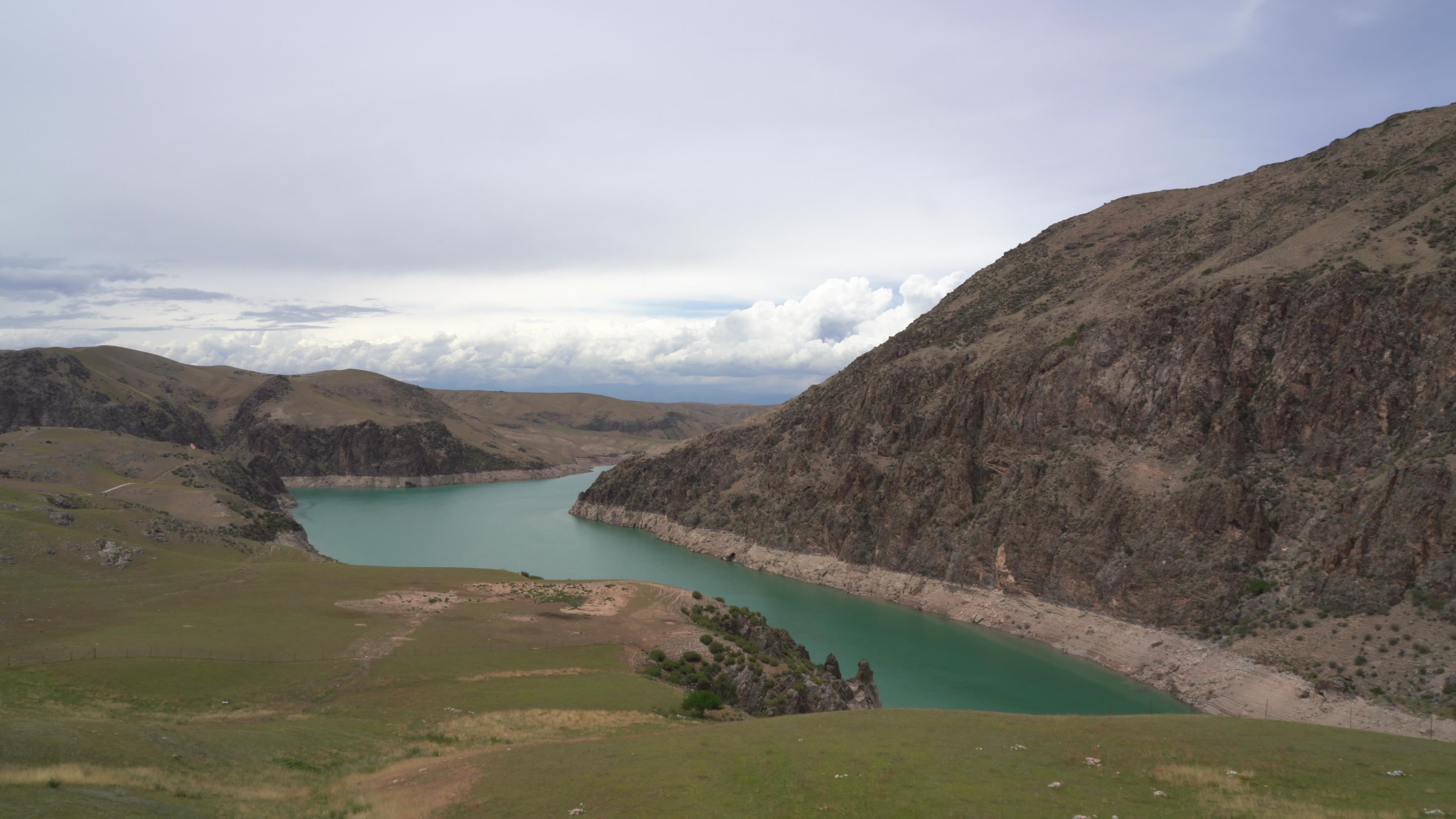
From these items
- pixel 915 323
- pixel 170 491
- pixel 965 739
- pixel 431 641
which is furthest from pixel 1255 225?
pixel 170 491

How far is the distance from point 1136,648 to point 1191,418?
1968cm

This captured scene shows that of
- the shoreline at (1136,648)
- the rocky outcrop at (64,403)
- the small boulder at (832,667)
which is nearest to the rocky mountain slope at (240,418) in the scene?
the rocky outcrop at (64,403)

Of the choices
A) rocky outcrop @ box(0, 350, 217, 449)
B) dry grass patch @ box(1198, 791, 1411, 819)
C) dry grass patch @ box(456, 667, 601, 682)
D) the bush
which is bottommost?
the bush

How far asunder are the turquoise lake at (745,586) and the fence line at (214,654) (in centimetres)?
2315

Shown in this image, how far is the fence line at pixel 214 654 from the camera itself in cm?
2766

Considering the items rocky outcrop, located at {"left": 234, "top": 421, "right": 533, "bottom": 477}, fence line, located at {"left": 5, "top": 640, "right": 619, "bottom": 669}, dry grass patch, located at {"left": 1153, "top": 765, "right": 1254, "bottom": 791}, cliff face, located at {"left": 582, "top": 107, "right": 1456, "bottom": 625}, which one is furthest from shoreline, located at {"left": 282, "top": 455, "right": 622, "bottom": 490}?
dry grass patch, located at {"left": 1153, "top": 765, "right": 1254, "bottom": 791}

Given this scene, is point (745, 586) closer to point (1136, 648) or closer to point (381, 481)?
point (1136, 648)

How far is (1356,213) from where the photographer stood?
64.6 meters

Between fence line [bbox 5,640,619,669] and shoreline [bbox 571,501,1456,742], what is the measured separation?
38.4 metres

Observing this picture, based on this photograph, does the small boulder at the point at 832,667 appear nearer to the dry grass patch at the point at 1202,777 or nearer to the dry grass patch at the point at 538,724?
the dry grass patch at the point at 538,724

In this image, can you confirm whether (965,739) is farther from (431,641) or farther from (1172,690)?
(1172,690)

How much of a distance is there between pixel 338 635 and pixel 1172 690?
47.1m

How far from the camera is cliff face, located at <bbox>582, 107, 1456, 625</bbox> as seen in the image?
5012 cm

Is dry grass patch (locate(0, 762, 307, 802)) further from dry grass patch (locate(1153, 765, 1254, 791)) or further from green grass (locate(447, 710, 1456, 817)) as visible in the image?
dry grass patch (locate(1153, 765, 1254, 791))
